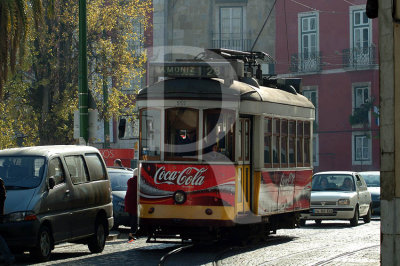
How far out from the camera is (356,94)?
5072 cm

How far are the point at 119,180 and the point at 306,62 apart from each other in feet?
92.4

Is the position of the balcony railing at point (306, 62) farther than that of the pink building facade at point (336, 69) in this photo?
Yes

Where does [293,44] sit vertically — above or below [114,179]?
above

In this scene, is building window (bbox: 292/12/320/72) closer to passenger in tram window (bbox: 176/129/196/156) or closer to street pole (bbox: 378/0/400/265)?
passenger in tram window (bbox: 176/129/196/156)

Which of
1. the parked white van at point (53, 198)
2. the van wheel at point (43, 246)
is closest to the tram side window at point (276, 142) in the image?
the parked white van at point (53, 198)

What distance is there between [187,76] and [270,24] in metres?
36.0

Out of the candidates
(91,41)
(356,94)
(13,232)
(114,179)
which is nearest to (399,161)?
(13,232)

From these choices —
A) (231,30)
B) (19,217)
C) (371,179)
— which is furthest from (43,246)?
(231,30)

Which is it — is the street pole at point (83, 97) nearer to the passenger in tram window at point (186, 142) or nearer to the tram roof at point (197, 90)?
the tram roof at point (197, 90)

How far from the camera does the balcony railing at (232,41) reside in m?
53.7

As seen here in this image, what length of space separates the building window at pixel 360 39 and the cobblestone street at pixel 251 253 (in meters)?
27.8

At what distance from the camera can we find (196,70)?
18500 mm

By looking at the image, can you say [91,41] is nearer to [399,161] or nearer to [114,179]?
[114,179]

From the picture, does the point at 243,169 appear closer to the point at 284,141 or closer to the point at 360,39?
the point at 284,141
